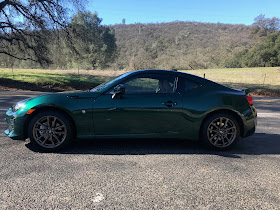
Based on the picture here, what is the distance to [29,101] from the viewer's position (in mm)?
3881

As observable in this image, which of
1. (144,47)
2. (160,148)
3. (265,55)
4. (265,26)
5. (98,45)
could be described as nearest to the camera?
(160,148)

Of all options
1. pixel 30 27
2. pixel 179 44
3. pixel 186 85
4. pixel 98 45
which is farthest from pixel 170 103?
pixel 179 44

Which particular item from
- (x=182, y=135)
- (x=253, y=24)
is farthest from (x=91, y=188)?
(x=253, y=24)

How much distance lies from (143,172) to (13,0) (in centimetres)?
1819

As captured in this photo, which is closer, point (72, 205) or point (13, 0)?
point (72, 205)

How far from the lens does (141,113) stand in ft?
12.9

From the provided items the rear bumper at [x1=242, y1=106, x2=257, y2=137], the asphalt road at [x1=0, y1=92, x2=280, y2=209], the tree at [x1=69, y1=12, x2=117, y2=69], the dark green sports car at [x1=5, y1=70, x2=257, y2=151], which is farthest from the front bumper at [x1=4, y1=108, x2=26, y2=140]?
the tree at [x1=69, y1=12, x2=117, y2=69]

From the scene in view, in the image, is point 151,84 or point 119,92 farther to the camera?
point 151,84

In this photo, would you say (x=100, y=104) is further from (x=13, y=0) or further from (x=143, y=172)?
(x=13, y=0)

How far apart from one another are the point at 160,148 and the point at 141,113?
0.82 meters

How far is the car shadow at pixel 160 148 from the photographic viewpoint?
4035 mm

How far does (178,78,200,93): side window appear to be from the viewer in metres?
4.18

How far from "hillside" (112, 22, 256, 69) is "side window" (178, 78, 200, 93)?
43571 mm

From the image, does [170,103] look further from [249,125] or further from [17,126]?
[17,126]
